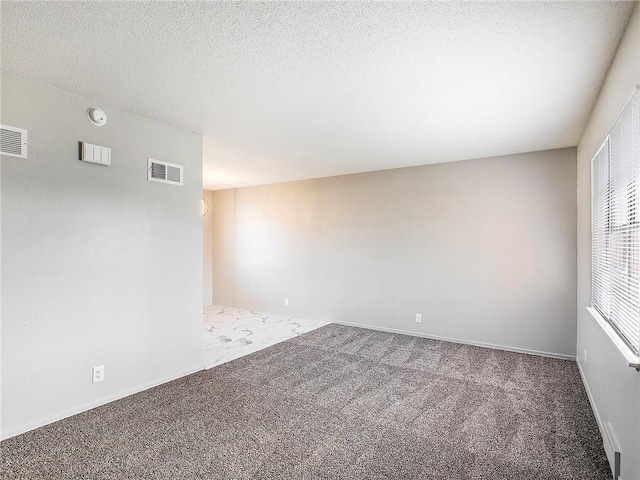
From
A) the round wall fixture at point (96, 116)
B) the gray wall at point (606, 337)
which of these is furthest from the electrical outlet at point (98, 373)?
the gray wall at point (606, 337)

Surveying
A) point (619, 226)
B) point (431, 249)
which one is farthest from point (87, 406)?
point (431, 249)

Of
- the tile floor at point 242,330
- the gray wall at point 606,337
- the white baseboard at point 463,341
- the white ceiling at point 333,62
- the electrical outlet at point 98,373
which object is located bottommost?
the tile floor at point 242,330

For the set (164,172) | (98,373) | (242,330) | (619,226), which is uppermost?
(164,172)

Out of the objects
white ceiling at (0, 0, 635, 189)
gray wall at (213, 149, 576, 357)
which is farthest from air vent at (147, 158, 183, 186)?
gray wall at (213, 149, 576, 357)

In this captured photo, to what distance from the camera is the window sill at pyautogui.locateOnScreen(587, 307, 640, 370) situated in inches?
57.1

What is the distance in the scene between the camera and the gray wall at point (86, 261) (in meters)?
2.29

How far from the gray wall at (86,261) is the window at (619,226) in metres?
3.36

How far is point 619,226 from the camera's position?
200 centimetres

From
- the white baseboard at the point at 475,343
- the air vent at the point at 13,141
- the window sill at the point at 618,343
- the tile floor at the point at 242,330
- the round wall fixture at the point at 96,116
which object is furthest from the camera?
the tile floor at the point at 242,330

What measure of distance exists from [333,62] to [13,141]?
7.12 ft

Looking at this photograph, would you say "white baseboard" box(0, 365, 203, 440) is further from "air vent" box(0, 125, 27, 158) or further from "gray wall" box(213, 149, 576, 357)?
"gray wall" box(213, 149, 576, 357)

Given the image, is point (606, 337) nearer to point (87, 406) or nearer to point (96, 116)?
point (87, 406)

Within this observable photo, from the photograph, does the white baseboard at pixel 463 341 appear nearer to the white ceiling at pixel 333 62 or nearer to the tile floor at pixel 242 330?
the tile floor at pixel 242 330

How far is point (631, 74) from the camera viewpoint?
5.57 feet
